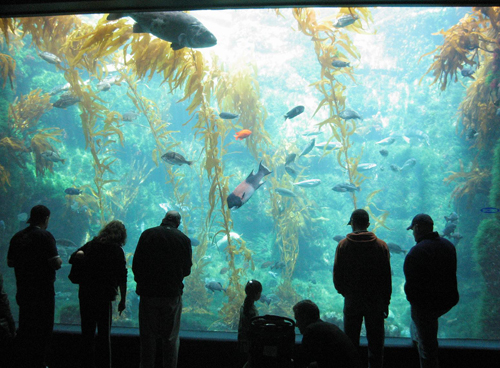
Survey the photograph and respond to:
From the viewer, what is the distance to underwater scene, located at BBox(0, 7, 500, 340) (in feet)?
16.1

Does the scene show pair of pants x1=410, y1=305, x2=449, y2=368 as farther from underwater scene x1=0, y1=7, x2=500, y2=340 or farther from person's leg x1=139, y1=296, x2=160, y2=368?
person's leg x1=139, y1=296, x2=160, y2=368

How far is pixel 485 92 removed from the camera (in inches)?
287

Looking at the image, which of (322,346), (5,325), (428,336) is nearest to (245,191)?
(322,346)

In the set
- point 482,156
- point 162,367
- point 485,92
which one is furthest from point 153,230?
point 482,156

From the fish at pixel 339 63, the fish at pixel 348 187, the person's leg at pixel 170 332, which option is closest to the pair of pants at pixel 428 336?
the person's leg at pixel 170 332

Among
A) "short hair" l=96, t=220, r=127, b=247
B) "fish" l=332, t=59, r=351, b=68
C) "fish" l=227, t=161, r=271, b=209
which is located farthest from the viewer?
"fish" l=332, t=59, r=351, b=68

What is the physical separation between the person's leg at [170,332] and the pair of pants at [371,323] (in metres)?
1.75

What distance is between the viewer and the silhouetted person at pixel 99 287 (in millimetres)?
2676

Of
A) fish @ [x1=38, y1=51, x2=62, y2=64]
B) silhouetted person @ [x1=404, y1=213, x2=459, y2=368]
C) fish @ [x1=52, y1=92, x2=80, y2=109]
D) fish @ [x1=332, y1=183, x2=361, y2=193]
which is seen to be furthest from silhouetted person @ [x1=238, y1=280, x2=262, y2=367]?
fish @ [x1=38, y1=51, x2=62, y2=64]

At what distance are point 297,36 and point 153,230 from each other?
22.4 m

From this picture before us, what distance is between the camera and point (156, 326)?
2717mm

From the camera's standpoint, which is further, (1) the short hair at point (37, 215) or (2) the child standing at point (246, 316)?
(1) the short hair at point (37, 215)

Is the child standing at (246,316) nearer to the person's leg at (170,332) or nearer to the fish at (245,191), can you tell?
the person's leg at (170,332)

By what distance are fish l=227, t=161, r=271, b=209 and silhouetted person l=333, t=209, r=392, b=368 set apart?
5.07 feet
